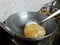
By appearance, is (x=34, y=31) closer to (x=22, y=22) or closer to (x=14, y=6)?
(x=22, y=22)

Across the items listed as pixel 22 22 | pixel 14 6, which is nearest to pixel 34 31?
pixel 22 22

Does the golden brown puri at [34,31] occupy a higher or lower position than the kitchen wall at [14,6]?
lower

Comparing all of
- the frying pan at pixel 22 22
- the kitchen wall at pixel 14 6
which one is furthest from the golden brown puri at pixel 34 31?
the kitchen wall at pixel 14 6

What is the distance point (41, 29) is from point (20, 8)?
10.4 inches

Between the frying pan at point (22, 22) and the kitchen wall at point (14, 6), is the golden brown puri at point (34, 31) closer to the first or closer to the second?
the frying pan at point (22, 22)

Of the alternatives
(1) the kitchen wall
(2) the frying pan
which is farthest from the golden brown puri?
(1) the kitchen wall

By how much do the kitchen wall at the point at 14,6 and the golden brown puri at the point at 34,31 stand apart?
6.8 inches

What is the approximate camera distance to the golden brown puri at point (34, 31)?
26.1 inches

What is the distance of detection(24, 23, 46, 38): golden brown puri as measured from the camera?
66 centimetres

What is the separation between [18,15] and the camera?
0.74 m

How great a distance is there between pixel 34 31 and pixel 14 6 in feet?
0.81

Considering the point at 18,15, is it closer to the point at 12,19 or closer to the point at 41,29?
the point at 12,19

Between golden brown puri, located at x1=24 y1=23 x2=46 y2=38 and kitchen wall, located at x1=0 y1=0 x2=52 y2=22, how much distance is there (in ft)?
0.57

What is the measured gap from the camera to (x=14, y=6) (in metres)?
0.84
